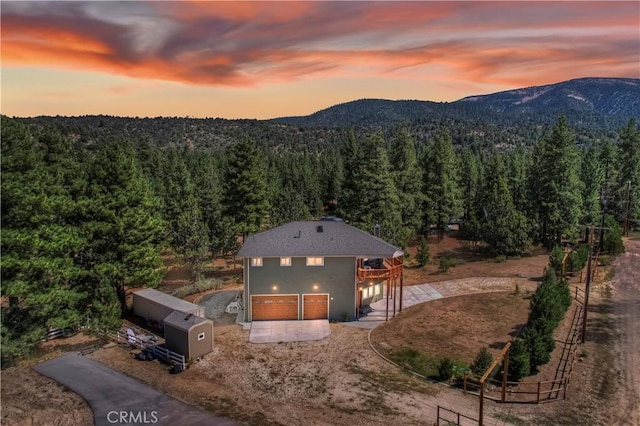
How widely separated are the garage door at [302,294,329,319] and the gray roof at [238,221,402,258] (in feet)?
10.1

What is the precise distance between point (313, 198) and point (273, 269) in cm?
5514

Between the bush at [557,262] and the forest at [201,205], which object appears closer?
the forest at [201,205]

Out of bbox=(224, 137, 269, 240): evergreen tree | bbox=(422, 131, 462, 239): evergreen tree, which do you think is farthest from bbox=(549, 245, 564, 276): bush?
bbox=(224, 137, 269, 240): evergreen tree

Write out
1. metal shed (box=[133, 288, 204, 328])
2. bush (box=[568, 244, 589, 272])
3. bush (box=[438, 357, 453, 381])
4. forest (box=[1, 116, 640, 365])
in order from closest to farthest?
1. bush (box=[438, 357, 453, 381])
2. forest (box=[1, 116, 640, 365])
3. metal shed (box=[133, 288, 204, 328])
4. bush (box=[568, 244, 589, 272])

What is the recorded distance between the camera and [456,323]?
97.9 ft

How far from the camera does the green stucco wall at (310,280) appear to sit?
3098 cm

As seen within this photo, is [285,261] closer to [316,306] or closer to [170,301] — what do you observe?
[316,306]

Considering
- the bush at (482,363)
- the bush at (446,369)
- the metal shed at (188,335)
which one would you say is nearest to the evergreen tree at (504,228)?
the bush at (482,363)

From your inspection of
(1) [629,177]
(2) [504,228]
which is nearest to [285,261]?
(2) [504,228]

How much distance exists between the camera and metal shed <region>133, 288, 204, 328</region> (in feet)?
91.8

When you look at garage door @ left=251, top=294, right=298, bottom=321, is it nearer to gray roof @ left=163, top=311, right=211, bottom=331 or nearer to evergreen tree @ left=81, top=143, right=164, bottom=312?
gray roof @ left=163, top=311, right=211, bottom=331

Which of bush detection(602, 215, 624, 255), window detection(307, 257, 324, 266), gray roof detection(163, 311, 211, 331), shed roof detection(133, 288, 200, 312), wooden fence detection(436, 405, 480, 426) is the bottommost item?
wooden fence detection(436, 405, 480, 426)

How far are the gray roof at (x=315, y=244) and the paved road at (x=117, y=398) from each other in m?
11.4
